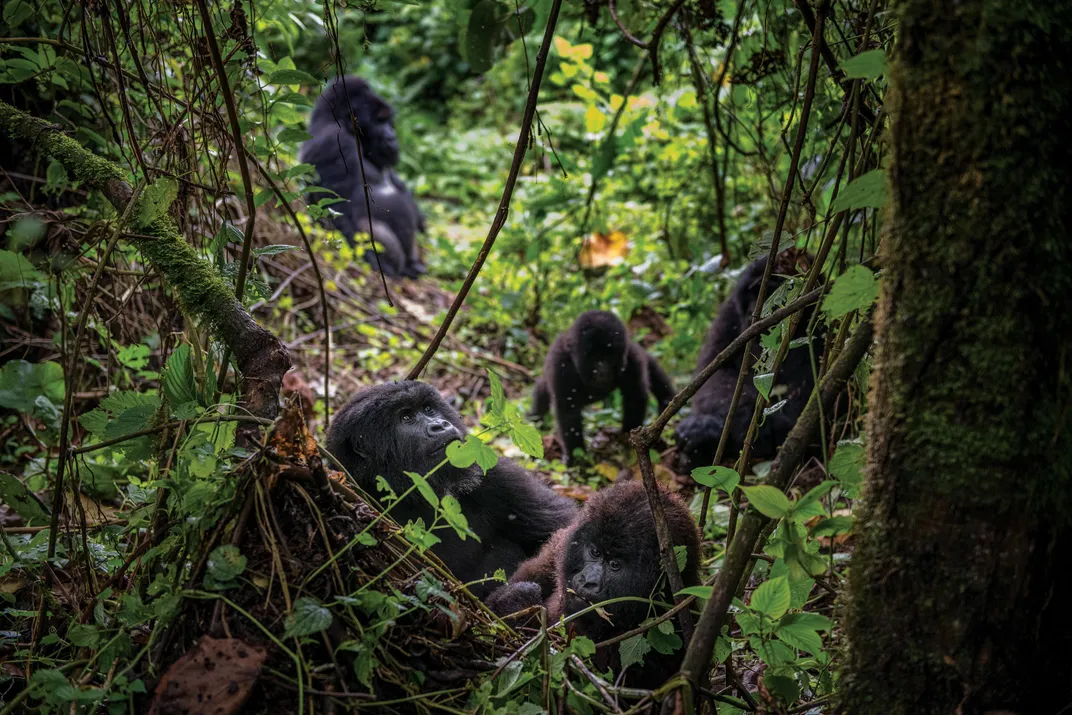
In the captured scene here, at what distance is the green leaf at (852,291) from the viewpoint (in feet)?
4.79

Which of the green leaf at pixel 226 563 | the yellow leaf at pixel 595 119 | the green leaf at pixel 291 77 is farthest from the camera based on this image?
the yellow leaf at pixel 595 119

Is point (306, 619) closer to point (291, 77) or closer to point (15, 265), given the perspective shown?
point (291, 77)

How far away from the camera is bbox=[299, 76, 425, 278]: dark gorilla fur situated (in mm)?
8188

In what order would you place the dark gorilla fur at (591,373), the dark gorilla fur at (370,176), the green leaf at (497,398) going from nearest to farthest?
the green leaf at (497,398), the dark gorilla fur at (591,373), the dark gorilla fur at (370,176)

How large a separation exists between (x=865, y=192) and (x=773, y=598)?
79 centimetres

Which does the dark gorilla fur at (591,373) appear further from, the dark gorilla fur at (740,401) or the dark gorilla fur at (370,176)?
the dark gorilla fur at (370,176)

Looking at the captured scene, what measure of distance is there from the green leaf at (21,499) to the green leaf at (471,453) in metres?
1.39

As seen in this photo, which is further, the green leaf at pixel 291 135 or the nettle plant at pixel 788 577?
the green leaf at pixel 291 135

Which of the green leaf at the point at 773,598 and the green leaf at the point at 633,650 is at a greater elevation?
the green leaf at the point at 773,598

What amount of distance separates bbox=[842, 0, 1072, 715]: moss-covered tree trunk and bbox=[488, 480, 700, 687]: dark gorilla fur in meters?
0.98

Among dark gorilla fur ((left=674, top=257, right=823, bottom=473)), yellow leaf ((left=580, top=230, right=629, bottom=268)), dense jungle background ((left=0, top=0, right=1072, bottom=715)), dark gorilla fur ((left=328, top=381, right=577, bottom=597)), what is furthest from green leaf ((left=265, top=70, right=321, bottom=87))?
yellow leaf ((left=580, top=230, right=629, bottom=268))

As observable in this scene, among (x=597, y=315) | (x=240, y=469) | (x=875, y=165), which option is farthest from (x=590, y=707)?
(x=597, y=315)

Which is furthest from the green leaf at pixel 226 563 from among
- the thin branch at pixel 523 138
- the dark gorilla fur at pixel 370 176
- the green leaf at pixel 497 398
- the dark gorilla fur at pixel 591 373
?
the dark gorilla fur at pixel 370 176

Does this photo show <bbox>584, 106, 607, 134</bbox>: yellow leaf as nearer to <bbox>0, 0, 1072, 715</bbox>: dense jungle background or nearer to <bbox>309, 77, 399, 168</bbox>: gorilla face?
<bbox>0, 0, 1072, 715</bbox>: dense jungle background
